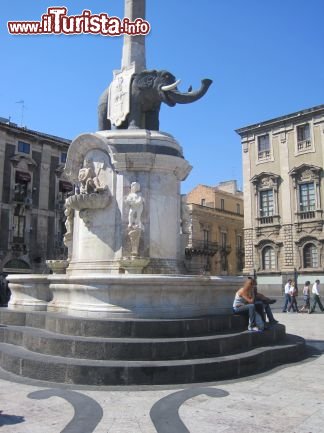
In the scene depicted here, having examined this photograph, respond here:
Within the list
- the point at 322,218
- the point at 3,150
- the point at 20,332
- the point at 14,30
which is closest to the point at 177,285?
the point at 20,332

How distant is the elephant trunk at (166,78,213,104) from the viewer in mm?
10961

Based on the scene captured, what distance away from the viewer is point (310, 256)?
36938 mm

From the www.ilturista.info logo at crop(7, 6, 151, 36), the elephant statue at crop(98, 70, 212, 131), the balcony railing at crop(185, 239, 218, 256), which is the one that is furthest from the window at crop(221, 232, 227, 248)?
the elephant statue at crop(98, 70, 212, 131)

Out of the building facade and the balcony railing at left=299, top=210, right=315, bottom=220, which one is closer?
the balcony railing at left=299, top=210, right=315, bottom=220

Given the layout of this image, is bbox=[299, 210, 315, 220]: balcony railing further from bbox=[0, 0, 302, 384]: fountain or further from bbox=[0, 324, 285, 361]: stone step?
bbox=[0, 324, 285, 361]: stone step

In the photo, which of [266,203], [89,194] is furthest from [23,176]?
[89,194]

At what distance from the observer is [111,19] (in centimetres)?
1325

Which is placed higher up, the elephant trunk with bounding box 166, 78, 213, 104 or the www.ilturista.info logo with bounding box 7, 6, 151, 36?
the www.ilturista.info logo with bounding box 7, 6, 151, 36

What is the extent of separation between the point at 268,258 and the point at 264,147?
10507 millimetres

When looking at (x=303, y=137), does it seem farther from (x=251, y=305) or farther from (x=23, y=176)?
(x=251, y=305)

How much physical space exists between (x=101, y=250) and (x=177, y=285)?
2.44 metres

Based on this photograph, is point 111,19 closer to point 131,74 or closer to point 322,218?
point 131,74

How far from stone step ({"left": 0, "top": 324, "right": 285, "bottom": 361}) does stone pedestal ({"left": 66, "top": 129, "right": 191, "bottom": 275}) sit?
8.26ft

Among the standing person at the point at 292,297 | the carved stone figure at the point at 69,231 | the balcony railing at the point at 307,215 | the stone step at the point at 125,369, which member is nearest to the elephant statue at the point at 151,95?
the carved stone figure at the point at 69,231
